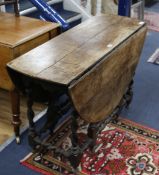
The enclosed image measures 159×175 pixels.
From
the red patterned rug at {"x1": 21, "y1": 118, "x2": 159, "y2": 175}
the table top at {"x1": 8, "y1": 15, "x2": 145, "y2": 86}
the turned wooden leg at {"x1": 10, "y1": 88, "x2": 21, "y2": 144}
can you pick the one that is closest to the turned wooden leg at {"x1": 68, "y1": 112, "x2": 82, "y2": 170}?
the red patterned rug at {"x1": 21, "y1": 118, "x2": 159, "y2": 175}

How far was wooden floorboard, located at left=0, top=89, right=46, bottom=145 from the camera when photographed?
2.28m

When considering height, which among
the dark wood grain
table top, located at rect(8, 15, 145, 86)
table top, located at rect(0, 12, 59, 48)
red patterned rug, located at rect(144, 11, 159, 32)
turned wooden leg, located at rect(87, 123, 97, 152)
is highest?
table top, located at rect(0, 12, 59, 48)

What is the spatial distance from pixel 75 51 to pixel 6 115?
1059mm

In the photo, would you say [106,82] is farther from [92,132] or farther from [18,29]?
[18,29]

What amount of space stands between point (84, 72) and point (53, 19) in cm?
107

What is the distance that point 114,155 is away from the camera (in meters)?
2.09

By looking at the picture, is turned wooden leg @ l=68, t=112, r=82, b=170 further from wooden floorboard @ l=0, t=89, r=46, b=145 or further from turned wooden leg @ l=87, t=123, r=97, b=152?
wooden floorboard @ l=0, t=89, r=46, b=145

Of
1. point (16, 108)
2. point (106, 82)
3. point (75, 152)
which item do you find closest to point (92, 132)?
point (75, 152)

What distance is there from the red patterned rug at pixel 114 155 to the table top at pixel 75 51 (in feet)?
2.46

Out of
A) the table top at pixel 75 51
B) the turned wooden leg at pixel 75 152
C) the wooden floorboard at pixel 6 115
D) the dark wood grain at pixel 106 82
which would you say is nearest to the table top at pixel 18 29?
the table top at pixel 75 51

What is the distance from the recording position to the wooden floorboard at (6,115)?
2285 millimetres

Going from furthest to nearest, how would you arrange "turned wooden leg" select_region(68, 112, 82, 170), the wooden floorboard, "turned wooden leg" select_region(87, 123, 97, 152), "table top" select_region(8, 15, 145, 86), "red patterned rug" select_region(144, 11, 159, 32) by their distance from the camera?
1. "red patterned rug" select_region(144, 11, 159, 32)
2. the wooden floorboard
3. "turned wooden leg" select_region(87, 123, 97, 152)
4. "turned wooden leg" select_region(68, 112, 82, 170)
5. "table top" select_region(8, 15, 145, 86)

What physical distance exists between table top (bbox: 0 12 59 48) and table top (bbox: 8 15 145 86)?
0.16m

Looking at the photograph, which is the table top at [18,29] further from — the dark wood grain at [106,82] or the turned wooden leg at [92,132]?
the turned wooden leg at [92,132]
